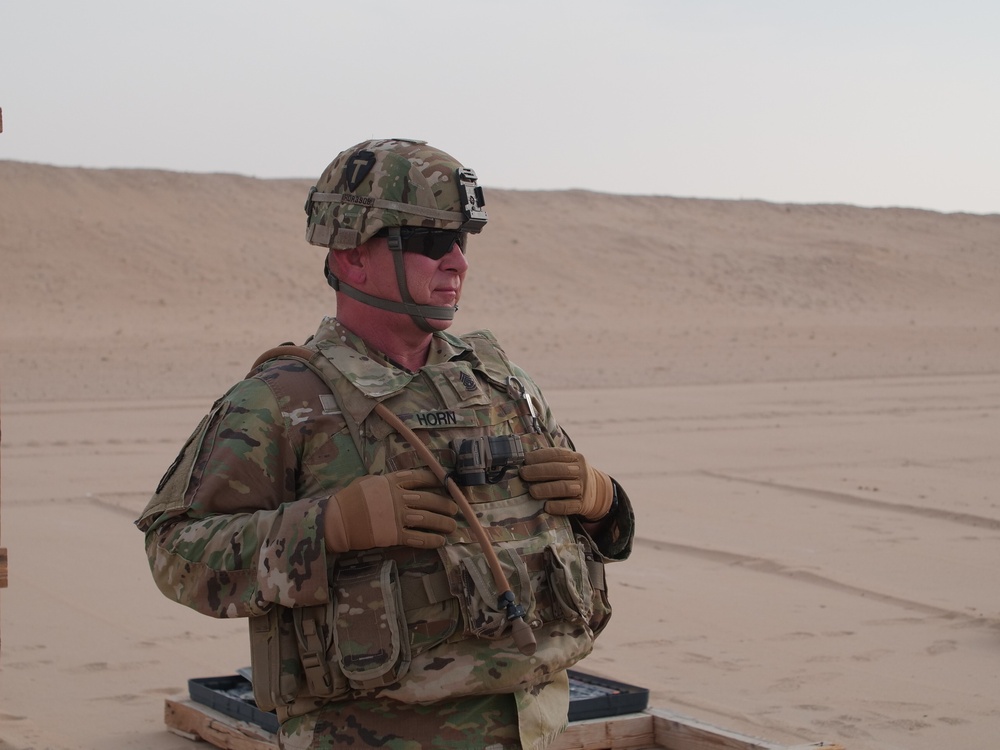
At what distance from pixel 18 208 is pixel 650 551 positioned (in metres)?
38.3

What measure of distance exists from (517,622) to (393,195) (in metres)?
0.90

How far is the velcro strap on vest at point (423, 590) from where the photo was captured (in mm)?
2590

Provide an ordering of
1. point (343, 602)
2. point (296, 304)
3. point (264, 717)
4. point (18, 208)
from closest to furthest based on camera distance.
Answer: point (343, 602) → point (264, 717) → point (296, 304) → point (18, 208)

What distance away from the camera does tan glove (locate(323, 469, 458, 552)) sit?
2.48 m

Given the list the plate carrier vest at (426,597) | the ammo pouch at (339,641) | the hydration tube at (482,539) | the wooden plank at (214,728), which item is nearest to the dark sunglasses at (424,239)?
the plate carrier vest at (426,597)

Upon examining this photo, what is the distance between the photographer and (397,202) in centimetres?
274

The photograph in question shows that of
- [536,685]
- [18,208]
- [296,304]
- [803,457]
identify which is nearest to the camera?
[536,685]

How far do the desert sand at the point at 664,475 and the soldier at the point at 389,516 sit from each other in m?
2.68

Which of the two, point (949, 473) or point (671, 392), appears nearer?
point (949, 473)

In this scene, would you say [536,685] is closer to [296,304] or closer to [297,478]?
[297,478]

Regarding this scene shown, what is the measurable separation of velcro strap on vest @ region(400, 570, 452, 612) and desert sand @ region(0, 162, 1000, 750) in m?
2.84

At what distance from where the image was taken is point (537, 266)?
44656 millimetres

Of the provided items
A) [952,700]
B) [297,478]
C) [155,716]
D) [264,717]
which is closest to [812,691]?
[952,700]

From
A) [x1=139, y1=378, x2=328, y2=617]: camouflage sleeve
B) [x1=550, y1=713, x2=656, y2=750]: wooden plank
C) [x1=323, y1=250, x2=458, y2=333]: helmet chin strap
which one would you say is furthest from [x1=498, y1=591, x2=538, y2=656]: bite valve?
[x1=550, y1=713, x2=656, y2=750]: wooden plank
